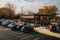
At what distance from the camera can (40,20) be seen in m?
11.0

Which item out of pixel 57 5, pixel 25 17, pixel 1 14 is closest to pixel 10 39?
pixel 57 5

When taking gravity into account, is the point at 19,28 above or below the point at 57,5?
below

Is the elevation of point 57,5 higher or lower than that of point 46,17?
higher

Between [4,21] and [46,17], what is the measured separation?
19.0ft

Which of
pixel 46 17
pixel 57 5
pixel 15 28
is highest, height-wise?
pixel 57 5

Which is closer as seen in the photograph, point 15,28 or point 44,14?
point 44,14

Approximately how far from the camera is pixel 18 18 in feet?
40.4

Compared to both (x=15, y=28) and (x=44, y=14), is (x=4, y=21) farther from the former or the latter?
(x=44, y=14)

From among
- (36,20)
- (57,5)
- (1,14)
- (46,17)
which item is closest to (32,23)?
(36,20)

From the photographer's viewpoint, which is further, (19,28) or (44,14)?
(19,28)

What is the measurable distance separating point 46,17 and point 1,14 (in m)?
5.70

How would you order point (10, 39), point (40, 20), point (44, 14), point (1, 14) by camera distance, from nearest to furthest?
1. point (10, 39)
2. point (44, 14)
3. point (40, 20)
4. point (1, 14)

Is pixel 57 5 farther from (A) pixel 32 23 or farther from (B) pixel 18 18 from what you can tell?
(B) pixel 18 18

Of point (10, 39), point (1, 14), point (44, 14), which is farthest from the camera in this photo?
point (1, 14)
